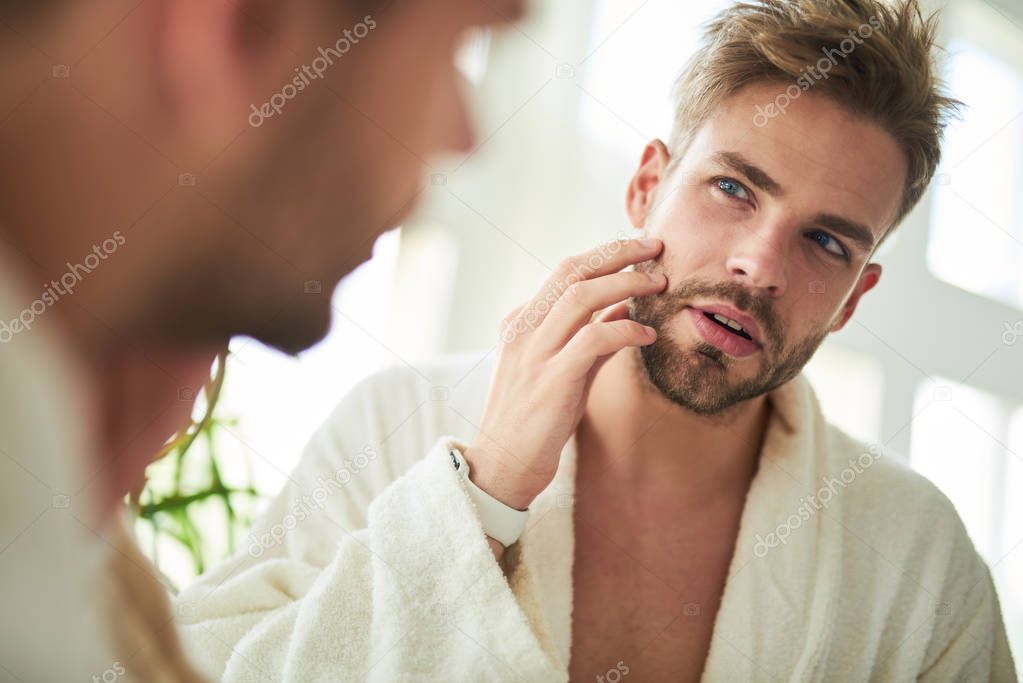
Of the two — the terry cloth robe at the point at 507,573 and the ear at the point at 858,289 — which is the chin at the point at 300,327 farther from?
the ear at the point at 858,289

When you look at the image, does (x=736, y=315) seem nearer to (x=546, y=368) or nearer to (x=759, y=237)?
(x=759, y=237)

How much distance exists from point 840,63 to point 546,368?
449 millimetres

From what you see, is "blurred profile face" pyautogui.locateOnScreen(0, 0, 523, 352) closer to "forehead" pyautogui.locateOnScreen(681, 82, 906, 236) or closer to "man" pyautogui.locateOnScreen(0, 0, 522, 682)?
"man" pyautogui.locateOnScreen(0, 0, 522, 682)

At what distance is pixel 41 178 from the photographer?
472mm

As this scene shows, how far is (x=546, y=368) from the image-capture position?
2.40 ft

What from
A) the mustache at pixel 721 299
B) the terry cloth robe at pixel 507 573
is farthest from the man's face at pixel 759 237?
the terry cloth robe at pixel 507 573

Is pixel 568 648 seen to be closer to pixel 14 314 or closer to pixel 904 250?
pixel 14 314

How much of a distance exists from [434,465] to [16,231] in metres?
0.38

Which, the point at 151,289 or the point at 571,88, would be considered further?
the point at 571,88

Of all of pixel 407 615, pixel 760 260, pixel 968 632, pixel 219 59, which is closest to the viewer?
pixel 219 59

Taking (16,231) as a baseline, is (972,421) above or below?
above

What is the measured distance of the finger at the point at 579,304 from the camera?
74cm

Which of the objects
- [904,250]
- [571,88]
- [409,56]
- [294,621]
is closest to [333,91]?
[409,56]

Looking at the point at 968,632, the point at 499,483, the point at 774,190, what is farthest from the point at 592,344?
the point at 968,632
